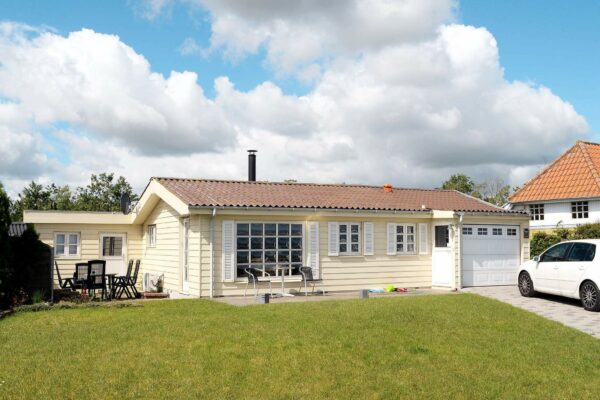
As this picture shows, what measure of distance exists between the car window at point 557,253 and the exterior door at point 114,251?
15308 mm

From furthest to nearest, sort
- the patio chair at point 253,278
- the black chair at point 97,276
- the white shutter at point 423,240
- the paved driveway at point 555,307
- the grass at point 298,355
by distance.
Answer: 1. the white shutter at point 423,240
2. the black chair at point 97,276
3. the patio chair at point 253,278
4. the paved driveway at point 555,307
5. the grass at point 298,355

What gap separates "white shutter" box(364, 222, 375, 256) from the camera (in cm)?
1881

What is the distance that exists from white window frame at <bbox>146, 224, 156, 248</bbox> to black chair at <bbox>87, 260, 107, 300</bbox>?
3.90 meters

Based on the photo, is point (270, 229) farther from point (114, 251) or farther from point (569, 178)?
point (569, 178)

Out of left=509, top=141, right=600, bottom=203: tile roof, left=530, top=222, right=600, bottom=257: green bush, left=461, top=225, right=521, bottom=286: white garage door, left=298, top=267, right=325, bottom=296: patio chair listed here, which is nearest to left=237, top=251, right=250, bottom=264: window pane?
left=298, top=267, right=325, bottom=296: patio chair

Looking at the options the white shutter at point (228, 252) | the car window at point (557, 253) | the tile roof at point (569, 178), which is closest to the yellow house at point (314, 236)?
the white shutter at point (228, 252)

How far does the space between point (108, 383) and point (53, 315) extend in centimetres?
582

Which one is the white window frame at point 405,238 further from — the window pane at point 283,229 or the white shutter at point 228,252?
the white shutter at point 228,252

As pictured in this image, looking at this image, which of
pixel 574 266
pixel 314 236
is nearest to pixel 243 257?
pixel 314 236

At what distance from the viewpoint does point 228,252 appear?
16.8 metres

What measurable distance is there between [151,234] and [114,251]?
7.48ft

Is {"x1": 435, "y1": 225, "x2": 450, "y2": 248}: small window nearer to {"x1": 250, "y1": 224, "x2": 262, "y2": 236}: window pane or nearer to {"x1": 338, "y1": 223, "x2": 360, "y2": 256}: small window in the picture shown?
{"x1": 338, "y1": 223, "x2": 360, "y2": 256}: small window

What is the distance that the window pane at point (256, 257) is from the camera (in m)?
17.2

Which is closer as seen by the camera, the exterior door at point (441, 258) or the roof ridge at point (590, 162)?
the exterior door at point (441, 258)
